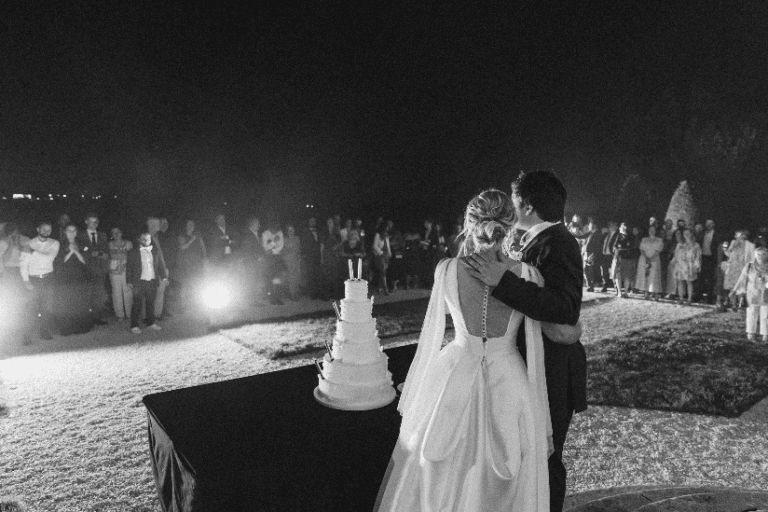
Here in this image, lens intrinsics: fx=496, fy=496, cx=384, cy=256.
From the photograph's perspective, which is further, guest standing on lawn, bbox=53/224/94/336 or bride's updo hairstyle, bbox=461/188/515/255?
guest standing on lawn, bbox=53/224/94/336

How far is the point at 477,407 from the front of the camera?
9.50 feet

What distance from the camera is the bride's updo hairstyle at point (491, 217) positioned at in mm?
2867

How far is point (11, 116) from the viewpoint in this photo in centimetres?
1350

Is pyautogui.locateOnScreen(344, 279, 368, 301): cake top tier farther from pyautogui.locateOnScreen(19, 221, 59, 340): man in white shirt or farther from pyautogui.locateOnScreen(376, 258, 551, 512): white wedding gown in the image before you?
pyautogui.locateOnScreen(19, 221, 59, 340): man in white shirt

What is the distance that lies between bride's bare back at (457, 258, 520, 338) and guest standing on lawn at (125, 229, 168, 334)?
8.95 meters

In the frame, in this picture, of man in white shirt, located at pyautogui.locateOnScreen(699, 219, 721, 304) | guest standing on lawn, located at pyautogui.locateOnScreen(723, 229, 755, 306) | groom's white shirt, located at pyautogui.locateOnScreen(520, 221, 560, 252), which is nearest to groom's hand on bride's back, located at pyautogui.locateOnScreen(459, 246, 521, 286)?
groom's white shirt, located at pyautogui.locateOnScreen(520, 221, 560, 252)

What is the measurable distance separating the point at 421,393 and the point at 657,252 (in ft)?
47.9

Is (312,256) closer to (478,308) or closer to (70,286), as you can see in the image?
(70,286)

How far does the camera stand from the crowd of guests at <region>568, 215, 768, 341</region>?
1371 centimetres

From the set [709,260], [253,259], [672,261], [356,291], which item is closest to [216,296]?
[253,259]

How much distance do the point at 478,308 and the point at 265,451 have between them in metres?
1.53

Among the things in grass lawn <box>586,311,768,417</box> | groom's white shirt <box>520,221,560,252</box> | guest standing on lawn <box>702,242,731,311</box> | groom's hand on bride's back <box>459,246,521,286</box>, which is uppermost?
groom's white shirt <box>520,221,560,252</box>

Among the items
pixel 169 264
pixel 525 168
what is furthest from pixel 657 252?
pixel 169 264

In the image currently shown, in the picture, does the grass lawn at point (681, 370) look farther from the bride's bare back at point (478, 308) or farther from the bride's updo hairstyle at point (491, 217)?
the bride's updo hairstyle at point (491, 217)
